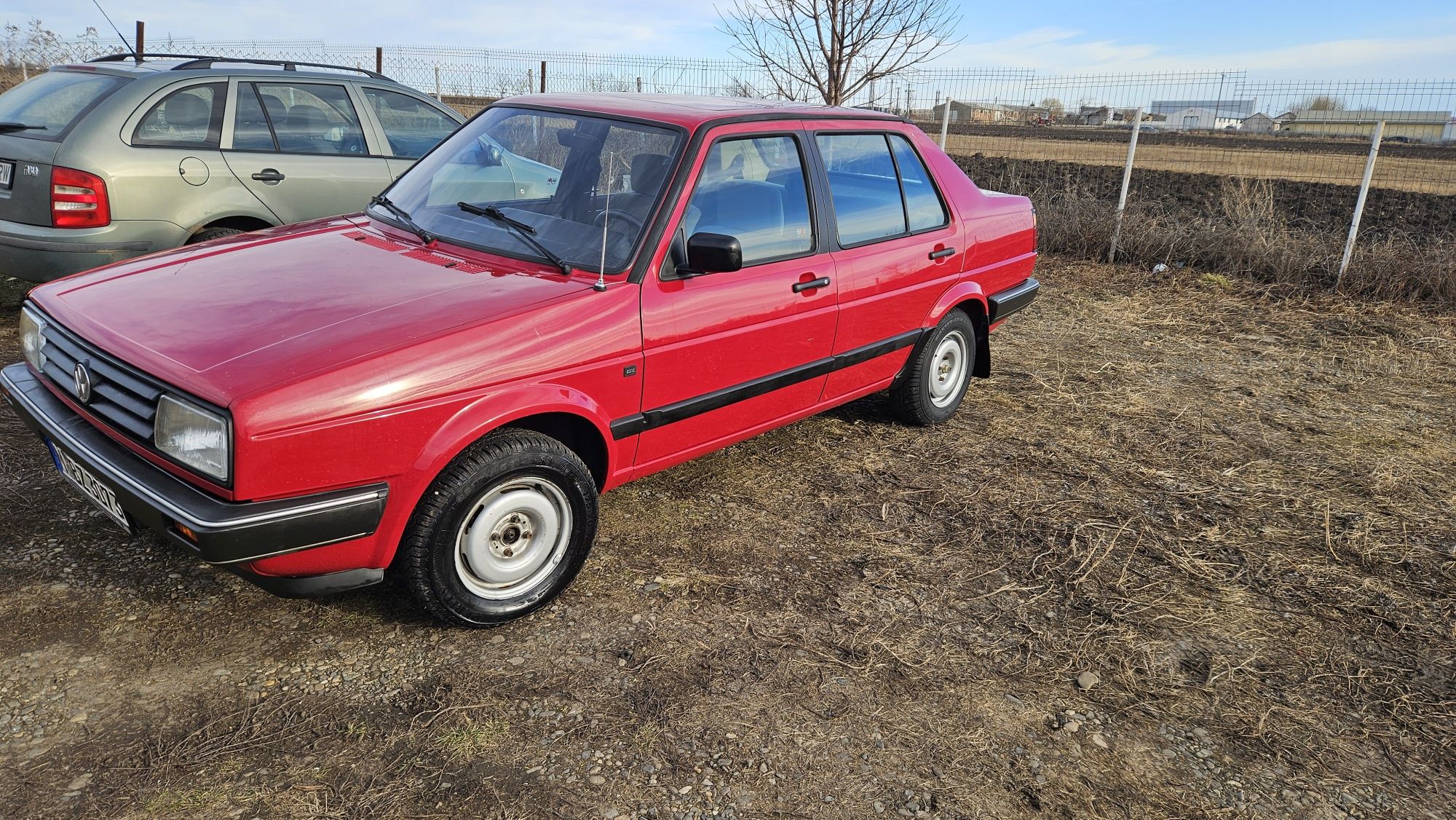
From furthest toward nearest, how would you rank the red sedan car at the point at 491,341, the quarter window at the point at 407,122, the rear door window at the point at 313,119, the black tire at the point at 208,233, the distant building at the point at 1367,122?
the distant building at the point at 1367,122, the quarter window at the point at 407,122, the rear door window at the point at 313,119, the black tire at the point at 208,233, the red sedan car at the point at 491,341

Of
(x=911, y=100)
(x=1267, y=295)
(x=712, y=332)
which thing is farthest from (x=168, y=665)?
(x=911, y=100)

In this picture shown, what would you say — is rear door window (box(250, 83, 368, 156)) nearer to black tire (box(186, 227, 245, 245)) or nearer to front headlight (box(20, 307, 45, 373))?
black tire (box(186, 227, 245, 245))

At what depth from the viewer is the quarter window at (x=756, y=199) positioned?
372 cm

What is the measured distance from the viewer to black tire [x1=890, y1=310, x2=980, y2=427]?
510 cm

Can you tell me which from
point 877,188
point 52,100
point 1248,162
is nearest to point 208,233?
point 52,100

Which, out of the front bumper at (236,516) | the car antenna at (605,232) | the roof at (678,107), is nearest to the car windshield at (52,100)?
the roof at (678,107)

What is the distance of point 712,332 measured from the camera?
12.1 ft

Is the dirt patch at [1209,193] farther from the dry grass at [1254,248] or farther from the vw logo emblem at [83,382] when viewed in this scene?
the vw logo emblem at [83,382]

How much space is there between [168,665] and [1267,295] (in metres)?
9.47

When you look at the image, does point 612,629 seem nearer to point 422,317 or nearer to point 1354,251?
point 422,317

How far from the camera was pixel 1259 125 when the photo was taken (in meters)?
18.2

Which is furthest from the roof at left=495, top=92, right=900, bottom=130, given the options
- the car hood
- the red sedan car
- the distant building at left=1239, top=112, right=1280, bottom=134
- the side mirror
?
the distant building at left=1239, top=112, right=1280, bottom=134

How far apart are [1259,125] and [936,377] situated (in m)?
16.7

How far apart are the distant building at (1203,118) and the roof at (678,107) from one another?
12480 millimetres
